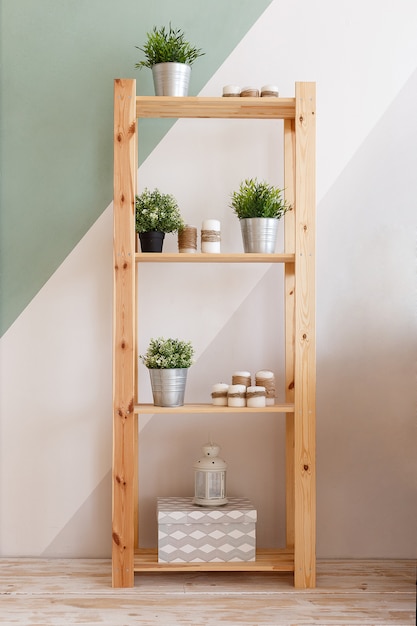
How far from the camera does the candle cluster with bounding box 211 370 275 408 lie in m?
2.18

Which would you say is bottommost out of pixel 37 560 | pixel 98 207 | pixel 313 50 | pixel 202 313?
pixel 37 560

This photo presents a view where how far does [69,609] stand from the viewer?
1.96m

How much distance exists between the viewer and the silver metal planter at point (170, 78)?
221 centimetres

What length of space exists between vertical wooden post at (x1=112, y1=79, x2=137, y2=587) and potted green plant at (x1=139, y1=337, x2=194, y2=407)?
7 cm

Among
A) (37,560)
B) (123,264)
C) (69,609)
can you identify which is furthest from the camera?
(37,560)

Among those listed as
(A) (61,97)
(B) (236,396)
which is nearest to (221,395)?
(B) (236,396)

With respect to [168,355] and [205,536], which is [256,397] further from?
[205,536]

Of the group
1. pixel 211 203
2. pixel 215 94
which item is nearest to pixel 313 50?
pixel 215 94

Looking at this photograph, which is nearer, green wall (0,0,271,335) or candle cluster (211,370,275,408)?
candle cluster (211,370,275,408)

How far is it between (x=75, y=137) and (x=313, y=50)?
2.89ft

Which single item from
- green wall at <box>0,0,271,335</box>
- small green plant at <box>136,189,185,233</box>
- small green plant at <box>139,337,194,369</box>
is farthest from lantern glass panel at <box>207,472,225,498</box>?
green wall at <box>0,0,271,335</box>

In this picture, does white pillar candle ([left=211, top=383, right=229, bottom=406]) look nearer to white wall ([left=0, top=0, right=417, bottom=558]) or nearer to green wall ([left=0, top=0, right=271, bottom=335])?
white wall ([left=0, top=0, right=417, bottom=558])

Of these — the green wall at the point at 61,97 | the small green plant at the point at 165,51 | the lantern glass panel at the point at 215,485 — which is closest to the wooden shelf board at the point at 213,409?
the lantern glass panel at the point at 215,485

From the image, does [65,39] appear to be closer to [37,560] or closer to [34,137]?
[34,137]
